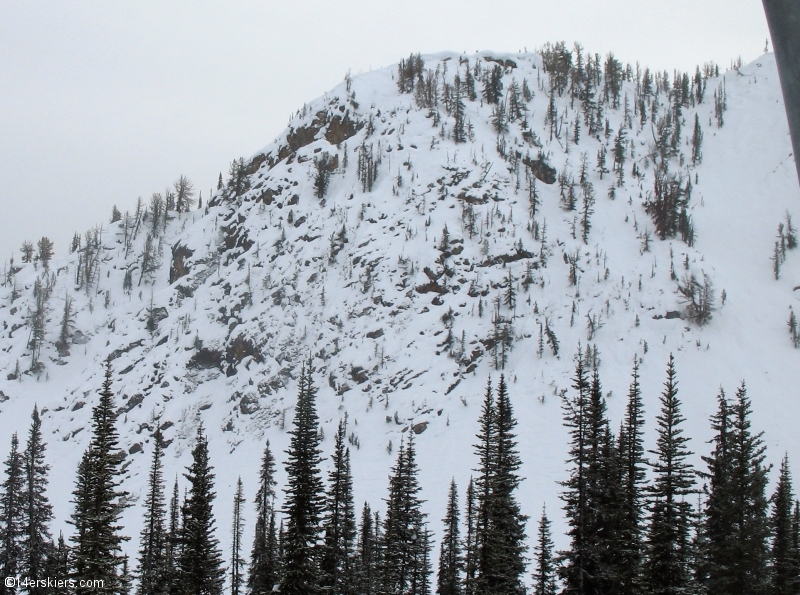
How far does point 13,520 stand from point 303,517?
1864cm

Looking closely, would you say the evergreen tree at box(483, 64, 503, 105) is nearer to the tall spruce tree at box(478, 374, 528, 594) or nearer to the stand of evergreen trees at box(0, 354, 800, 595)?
the stand of evergreen trees at box(0, 354, 800, 595)

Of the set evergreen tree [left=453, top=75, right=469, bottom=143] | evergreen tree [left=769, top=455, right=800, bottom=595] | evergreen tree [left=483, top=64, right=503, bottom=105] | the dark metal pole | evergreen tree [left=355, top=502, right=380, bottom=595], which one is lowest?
evergreen tree [left=355, top=502, right=380, bottom=595]

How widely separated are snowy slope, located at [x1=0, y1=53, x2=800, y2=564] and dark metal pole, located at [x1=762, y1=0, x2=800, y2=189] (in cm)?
5659

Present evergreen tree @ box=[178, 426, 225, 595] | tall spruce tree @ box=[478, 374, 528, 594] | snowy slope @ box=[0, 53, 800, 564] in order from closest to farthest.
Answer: evergreen tree @ box=[178, 426, 225, 595]
tall spruce tree @ box=[478, 374, 528, 594]
snowy slope @ box=[0, 53, 800, 564]

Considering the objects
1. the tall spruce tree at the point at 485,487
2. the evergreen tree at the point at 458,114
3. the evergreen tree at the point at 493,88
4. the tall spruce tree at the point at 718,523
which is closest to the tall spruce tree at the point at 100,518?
the tall spruce tree at the point at 485,487

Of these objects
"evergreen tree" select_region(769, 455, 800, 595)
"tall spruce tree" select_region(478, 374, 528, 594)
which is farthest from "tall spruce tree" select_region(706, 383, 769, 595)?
"tall spruce tree" select_region(478, 374, 528, 594)

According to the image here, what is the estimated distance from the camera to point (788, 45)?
2.14m

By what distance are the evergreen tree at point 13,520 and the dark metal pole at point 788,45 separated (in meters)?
38.4

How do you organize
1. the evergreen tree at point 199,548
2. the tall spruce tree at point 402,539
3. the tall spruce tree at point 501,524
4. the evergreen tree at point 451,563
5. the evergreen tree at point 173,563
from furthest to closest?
the evergreen tree at point 451,563
the tall spruce tree at point 402,539
the evergreen tree at point 173,563
the tall spruce tree at point 501,524
the evergreen tree at point 199,548

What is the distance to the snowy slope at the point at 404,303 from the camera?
71.8m

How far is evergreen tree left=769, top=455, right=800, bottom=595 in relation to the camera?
27.5 meters

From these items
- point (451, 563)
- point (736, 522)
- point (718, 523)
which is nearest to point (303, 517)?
point (451, 563)

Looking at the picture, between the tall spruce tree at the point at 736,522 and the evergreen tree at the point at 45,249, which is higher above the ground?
the evergreen tree at the point at 45,249

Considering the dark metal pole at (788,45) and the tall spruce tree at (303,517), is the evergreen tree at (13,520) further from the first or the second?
the dark metal pole at (788,45)
